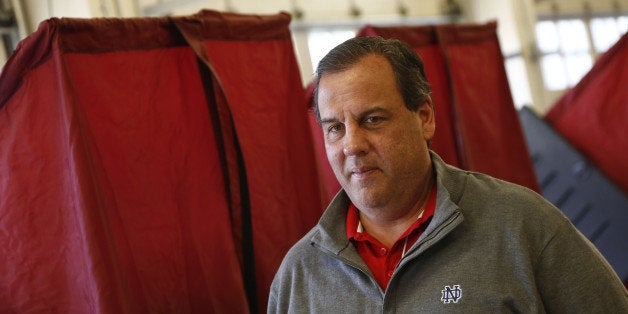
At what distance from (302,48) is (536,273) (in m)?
3.27

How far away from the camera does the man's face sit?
133 cm

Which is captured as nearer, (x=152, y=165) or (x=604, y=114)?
(x=152, y=165)

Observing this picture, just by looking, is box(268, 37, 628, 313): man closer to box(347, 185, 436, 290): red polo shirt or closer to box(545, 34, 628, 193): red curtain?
box(347, 185, 436, 290): red polo shirt

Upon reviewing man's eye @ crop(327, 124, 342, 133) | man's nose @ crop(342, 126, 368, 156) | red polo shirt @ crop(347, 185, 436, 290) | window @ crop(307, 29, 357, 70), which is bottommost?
red polo shirt @ crop(347, 185, 436, 290)

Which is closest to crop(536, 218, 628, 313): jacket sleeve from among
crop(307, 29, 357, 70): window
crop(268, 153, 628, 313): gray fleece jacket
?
crop(268, 153, 628, 313): gray fleece jacket

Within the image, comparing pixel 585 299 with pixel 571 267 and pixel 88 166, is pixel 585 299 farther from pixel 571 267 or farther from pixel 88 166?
pixel 88 166

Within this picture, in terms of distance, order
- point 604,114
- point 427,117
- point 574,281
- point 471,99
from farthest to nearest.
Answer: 1. point 604,114
2. point 471,99
3. point 427,117
4. point 574,281

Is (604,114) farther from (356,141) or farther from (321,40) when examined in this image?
(356,141)

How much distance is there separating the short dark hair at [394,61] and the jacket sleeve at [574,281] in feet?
1.23

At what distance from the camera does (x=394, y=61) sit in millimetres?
1354

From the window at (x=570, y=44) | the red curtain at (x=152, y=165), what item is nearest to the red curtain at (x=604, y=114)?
the red curtain at (x=152, y=165)

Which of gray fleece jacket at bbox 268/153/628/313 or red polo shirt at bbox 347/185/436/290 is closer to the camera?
gray fleece jacket at bbox 268/153/628/313

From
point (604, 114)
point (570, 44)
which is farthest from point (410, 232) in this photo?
point (570, 44)

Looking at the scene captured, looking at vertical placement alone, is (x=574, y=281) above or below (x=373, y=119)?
below
